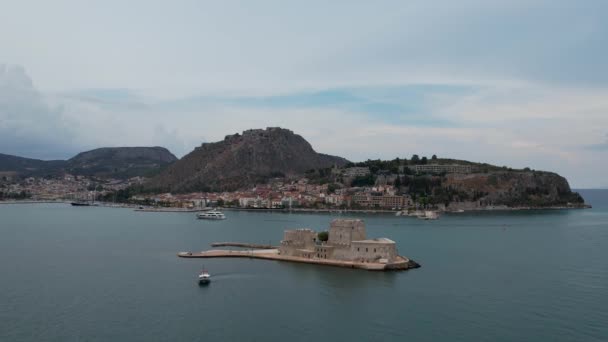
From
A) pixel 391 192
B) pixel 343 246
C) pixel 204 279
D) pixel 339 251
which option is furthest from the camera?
pixel 391 192

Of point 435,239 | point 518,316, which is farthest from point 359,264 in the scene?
point 435,239

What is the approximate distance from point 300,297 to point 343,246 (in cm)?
912

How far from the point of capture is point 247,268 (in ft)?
111

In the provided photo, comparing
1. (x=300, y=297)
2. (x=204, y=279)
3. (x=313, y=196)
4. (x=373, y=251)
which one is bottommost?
(x=300, y=297)

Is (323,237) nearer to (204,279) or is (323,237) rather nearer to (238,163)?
(204,279)

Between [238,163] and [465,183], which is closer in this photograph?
[465,183]

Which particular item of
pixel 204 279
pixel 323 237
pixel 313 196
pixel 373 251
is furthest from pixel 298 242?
pixel 313 196

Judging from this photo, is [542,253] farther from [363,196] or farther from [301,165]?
[301,165]

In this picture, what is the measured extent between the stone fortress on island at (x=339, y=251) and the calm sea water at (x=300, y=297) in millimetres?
1108

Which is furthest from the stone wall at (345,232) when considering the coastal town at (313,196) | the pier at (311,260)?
the coastal town at (313,196)

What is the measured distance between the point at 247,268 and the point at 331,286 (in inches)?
256

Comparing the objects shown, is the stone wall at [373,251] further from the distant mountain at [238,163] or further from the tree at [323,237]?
the distant mountain at [238,163]

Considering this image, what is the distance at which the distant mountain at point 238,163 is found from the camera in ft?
477

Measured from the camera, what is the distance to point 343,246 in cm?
3528
